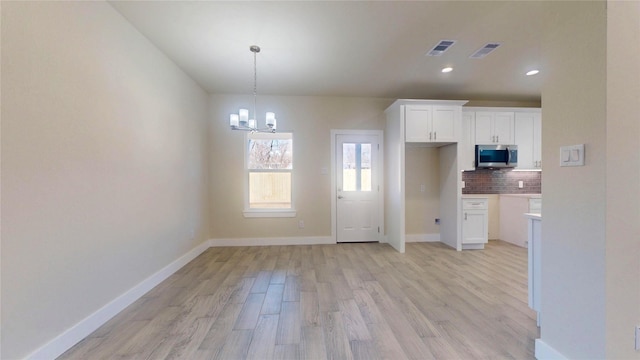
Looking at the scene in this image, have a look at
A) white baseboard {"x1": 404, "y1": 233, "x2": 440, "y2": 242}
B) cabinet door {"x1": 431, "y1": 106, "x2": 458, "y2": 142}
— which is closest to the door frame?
white baseboard {"x1": 404, "y1": 233, "x2": 440, "y2": 242}

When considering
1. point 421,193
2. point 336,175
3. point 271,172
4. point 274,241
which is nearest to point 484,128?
point 421,193

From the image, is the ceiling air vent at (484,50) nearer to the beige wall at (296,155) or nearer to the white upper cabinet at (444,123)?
the white upper cabinet at (444,123)

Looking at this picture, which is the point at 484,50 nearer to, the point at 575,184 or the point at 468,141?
the point at 468,141

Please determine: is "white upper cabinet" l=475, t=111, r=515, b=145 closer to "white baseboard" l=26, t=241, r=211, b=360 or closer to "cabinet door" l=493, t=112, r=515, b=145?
"cabinet door" l=493, t=112, r=515, b=145

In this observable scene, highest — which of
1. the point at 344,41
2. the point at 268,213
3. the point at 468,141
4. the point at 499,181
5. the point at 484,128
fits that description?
the point at 344,41

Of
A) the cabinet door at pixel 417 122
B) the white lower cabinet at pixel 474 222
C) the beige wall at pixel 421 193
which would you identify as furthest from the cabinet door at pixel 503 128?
the cabinet door at pixel 417 122

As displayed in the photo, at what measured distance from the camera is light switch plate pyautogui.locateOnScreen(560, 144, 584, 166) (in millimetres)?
1349

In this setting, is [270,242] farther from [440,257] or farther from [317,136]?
[440,257]

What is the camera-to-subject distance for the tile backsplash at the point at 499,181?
15.4 ft

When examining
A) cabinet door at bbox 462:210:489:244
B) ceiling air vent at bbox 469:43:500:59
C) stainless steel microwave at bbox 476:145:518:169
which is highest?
ceiling air vent at bbox 469:43:500:59

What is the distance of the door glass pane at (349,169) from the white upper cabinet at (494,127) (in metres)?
2.23

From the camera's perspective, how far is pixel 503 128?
14.6ft

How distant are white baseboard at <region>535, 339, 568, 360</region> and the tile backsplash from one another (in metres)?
3.44

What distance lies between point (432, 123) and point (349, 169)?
1600 millimetres
